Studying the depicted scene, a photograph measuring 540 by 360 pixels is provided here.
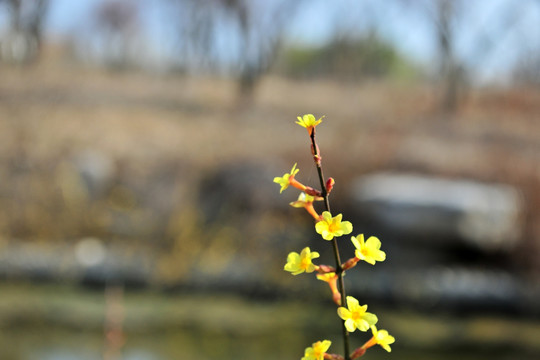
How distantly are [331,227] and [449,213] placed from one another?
4.48 metres

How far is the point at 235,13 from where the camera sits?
12117 mm

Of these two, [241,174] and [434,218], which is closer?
[434,218]

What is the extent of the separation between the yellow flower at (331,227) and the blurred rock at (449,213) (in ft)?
14.6

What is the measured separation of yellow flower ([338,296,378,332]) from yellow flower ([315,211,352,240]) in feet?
0.21

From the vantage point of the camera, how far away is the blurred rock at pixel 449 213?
488 cm

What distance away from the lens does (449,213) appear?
4.88 metres

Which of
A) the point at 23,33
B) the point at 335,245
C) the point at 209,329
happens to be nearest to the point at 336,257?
the point at 335,245

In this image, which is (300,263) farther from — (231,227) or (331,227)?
(231,227)

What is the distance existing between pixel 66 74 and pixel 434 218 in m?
6.61

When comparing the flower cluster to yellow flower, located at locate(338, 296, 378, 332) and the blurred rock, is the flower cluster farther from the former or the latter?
the blurred rock

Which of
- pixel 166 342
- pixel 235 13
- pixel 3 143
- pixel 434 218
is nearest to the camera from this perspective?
pixel 166 342

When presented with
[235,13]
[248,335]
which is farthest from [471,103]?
[248,335]

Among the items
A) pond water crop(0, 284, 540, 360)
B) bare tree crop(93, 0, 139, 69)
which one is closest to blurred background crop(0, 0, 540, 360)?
pond water crop(0, 284, 540, 360)

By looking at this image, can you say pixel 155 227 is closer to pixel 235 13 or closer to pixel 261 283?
pixel 261 283
